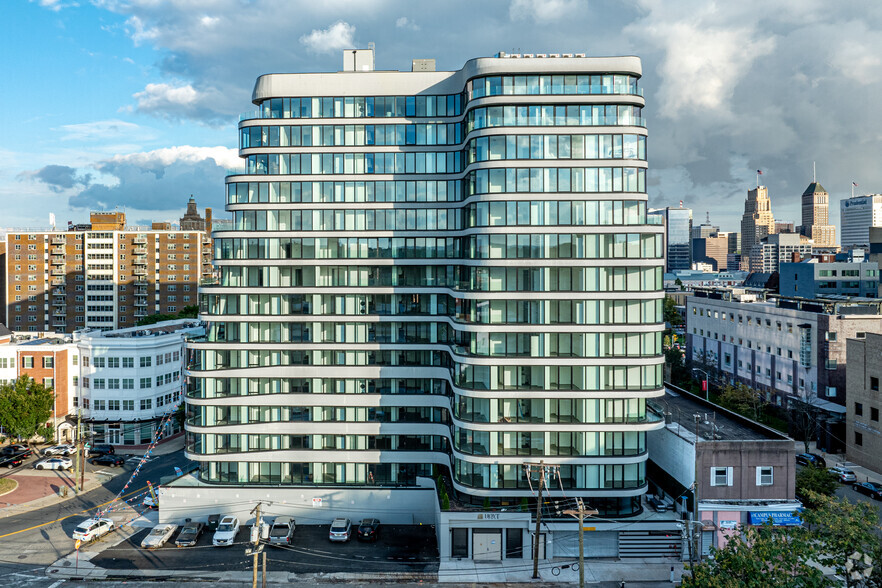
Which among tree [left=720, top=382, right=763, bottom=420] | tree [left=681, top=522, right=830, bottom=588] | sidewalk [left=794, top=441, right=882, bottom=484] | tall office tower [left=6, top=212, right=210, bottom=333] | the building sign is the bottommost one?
sidewalk [left=794, top=441, right=882, bottom=484]

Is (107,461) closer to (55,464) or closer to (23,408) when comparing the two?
(55,464)

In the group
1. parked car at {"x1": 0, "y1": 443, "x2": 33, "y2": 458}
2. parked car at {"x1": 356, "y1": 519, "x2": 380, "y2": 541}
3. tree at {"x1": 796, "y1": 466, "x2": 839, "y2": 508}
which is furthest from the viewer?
parked car at {"x1": 0, "y1": 443, "x2": 33, "y2": 458}

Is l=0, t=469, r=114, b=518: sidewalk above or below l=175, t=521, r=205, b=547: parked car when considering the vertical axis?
below

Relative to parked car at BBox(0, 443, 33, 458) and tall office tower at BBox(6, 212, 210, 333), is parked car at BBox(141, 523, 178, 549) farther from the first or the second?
tall office tower at BBox(6, 212, 210, 333)

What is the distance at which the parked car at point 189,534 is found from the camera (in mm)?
55719

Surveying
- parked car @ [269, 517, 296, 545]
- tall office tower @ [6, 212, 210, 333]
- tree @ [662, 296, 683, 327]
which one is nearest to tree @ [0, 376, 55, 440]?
parked car @ [269, 517, 296, 545]

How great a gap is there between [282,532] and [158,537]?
34.4 ft

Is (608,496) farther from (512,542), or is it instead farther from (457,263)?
(457,263)

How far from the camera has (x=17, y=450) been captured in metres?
85.8

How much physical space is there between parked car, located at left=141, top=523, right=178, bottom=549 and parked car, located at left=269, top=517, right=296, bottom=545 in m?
9.00

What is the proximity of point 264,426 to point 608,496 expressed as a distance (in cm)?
3269

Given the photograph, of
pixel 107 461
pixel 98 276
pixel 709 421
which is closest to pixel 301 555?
pixel 709 421

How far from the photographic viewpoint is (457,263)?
61.7m

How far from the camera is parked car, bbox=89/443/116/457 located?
278ft
